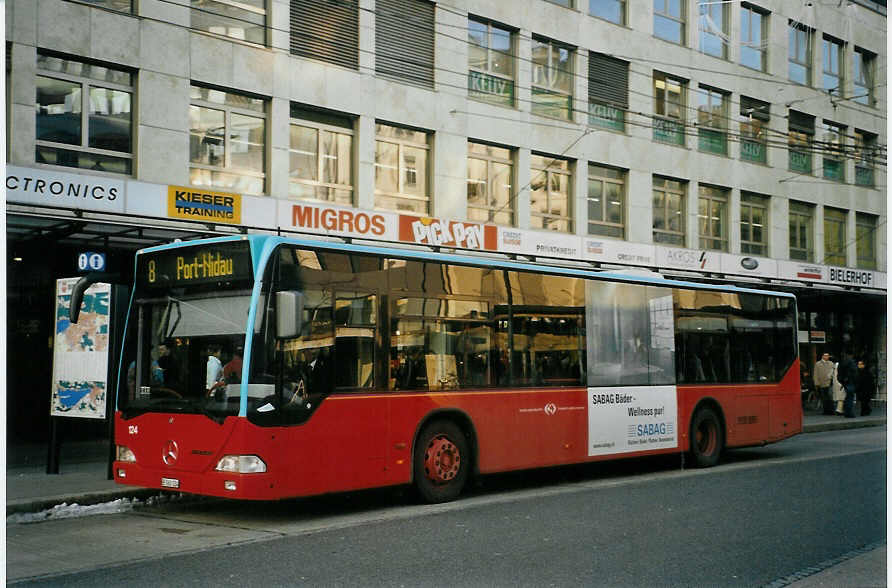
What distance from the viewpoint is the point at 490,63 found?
2456 cm


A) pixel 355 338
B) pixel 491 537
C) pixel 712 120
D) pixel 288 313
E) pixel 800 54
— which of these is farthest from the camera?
pixel 800 54

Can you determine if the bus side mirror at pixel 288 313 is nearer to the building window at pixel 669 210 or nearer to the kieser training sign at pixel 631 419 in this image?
the kieser training sign at pixel 631 419

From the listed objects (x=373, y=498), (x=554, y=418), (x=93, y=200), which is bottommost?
(x=373, y=498)

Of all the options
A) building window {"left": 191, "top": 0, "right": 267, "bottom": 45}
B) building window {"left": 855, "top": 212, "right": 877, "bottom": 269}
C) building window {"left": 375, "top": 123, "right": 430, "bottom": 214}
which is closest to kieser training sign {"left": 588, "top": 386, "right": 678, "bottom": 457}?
building window {"left": 375, "top": 123, "right": 430, "bottom": 214}

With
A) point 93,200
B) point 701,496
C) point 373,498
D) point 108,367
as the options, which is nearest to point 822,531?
point 701,496

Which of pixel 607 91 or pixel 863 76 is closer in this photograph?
pixel 607 91

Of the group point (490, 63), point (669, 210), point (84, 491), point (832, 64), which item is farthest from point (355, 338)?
point (832, 64)

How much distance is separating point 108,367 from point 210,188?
21.3 feet

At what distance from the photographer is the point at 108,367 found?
13656mm

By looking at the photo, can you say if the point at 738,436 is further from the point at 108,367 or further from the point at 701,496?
the point at 108,367

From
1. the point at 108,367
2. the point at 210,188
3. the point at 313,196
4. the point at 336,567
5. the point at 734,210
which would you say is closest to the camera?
the point at 336,567

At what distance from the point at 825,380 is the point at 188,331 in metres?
23.7

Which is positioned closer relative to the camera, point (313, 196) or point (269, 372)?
point (269, 372)

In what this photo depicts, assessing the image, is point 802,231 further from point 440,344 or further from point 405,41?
point 440,344
